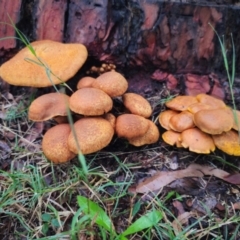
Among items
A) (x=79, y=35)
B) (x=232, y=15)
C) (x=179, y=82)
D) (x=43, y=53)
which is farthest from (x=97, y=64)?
(x=232, y=15)

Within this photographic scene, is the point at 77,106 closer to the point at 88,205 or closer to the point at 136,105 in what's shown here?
the point at 136,105

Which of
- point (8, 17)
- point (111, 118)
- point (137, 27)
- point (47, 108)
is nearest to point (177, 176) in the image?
point (111, 118)

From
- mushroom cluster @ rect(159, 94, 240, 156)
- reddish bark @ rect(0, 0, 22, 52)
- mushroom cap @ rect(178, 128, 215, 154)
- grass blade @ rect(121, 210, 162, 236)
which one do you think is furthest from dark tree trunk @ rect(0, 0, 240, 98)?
grass blade @ rect(121, 210, 162, 236)

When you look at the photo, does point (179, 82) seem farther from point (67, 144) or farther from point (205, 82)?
point (67, 144)

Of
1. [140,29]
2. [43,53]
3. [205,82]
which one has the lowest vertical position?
[205,82]

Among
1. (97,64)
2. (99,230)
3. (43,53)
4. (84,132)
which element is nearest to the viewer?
(99,230)

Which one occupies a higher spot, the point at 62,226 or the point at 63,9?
the point at 63,9

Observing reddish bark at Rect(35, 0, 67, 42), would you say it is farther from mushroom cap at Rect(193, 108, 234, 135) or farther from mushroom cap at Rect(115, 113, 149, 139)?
mushroom cap at Rect(193, 108, 234, 135)
